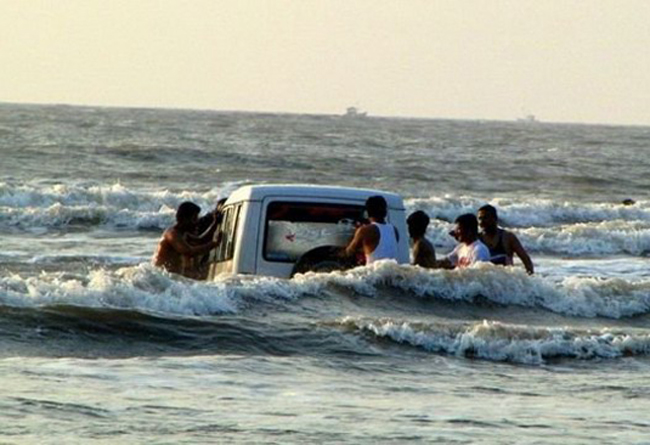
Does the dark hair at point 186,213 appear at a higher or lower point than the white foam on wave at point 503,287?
higher

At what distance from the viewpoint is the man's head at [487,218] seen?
15445mm

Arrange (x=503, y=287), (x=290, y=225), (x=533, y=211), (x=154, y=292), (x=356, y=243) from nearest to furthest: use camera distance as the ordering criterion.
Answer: (x=290, y=225), (x=356, y=243), (x=154, y=292), (x=503, y=287), (x=533, y=211)

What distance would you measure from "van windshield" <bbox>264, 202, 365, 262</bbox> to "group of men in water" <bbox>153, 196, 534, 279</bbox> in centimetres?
15

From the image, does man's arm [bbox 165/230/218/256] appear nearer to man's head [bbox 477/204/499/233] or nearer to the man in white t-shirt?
the man in white t-shirt

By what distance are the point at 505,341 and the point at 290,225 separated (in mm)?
1825

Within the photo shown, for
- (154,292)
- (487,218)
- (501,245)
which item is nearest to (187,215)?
(154,292)

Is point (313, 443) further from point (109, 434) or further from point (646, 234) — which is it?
point (646, 234)

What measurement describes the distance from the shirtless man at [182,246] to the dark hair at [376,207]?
5.18 feet

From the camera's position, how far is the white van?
558 inches

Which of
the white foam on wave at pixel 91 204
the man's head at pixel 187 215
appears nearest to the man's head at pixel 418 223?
the man's head at pixel 187 215

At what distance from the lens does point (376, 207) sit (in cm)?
1410

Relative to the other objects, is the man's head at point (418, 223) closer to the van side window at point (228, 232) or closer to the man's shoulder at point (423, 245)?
the man's shoulder at point (423, 245)

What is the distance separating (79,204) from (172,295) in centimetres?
2509

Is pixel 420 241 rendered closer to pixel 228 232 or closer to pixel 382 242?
pixel 382 242
